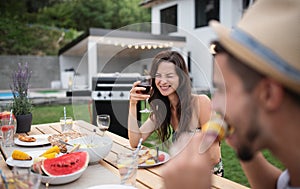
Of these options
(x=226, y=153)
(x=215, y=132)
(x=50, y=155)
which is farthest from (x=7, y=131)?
(x=226, y=153)

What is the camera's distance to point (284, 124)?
0.59 meters

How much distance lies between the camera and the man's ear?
0.57 meters

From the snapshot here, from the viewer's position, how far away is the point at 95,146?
1.45 m

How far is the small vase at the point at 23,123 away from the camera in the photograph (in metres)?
2.14

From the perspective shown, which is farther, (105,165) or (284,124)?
(105,165)

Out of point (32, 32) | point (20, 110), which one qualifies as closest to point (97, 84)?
point (20, 110)

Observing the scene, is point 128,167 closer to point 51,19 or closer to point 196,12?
point 196,12

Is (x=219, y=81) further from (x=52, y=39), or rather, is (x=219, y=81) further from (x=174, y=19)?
(x=52, y=39)

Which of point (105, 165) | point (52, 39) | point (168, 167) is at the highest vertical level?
point (52, 39)

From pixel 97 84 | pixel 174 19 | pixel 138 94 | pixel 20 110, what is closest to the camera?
pixel 138 94

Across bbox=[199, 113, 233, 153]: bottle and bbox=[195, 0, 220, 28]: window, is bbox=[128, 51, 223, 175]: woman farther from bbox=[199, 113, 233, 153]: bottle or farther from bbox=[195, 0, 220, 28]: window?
bbox=[195, 0, 220, 28]: window

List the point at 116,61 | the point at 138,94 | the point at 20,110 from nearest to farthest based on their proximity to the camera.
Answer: the point at 116,61 < the point at 138,94 < the point at 20,110

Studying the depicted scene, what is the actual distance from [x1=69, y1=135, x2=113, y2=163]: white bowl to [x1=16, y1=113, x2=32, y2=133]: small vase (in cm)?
82

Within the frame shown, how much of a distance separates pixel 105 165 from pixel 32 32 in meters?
15.2
